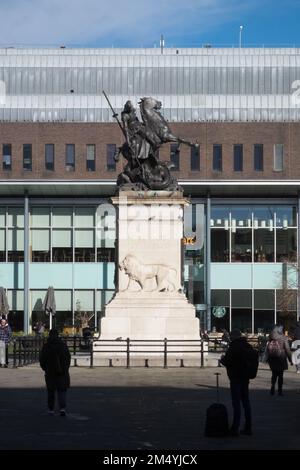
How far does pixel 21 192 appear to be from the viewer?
74500 mm

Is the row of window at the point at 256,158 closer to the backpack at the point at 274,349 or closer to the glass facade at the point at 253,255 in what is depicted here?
the glass facade at the point at 253,255

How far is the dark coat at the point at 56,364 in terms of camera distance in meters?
20.4

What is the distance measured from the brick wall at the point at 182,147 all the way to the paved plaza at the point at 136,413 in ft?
140

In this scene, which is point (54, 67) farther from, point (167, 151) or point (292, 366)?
point (292, 366)

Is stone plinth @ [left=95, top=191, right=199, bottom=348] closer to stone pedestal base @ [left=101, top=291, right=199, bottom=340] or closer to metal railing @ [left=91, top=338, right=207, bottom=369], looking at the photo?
stone pedestal base @ [left=101, top=291, right=199, bottom=340]

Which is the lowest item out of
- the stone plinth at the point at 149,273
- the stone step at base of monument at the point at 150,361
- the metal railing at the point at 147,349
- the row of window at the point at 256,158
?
the stone step at base of monument at the point at 150,361

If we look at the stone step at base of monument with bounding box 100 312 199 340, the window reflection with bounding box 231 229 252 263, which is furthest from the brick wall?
the stone step at base of monument with bounding box 100 312 199 340

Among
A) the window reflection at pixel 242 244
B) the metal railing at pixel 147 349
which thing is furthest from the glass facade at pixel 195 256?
the metal railing at pixel 147 349

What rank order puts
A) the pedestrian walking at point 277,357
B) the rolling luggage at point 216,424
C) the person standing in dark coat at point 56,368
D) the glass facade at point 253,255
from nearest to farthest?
the rolling luggage at point 216,424, the person standing in dark coat at point 56,368, the pedestrian walking at point 277,357, the glass facade at point 253,255

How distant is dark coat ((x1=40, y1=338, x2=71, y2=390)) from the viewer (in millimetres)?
20406

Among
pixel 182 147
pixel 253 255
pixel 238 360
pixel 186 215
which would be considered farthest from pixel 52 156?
pixel 238 360

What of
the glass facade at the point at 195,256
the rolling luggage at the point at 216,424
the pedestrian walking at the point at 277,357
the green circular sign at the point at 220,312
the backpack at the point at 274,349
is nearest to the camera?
the rolling luggage at the point at 216,424

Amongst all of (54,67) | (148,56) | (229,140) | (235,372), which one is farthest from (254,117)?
(235,372)

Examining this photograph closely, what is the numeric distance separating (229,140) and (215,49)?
9.39m
